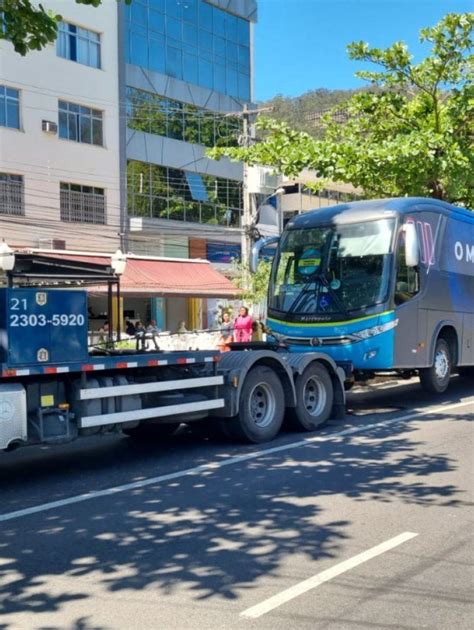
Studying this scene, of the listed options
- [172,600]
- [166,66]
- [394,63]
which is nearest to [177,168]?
[166,66]

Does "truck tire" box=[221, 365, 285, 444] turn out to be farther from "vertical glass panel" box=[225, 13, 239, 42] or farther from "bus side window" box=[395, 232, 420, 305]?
"vertical glass panel" box=[225, 13, 239, 42]

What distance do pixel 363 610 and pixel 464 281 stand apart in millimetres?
10894

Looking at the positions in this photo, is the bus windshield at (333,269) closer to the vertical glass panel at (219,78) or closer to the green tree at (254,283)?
the green tree at (254,283)

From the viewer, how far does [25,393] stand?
7.58 meters

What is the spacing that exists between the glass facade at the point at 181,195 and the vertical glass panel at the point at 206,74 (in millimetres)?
4222

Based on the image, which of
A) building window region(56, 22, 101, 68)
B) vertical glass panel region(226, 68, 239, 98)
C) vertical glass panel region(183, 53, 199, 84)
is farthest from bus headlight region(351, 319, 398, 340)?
vertical glass panel region(226, 68, 239, 98)

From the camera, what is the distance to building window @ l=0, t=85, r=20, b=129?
25375mm

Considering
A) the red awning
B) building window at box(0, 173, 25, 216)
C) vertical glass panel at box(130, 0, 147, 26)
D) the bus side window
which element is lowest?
the bus side window

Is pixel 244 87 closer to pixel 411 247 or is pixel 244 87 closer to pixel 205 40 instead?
pixel 205 40

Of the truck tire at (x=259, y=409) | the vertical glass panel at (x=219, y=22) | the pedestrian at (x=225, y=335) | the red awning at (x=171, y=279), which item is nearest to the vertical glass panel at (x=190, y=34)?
the vertical glass panel at (x=219, y=22)

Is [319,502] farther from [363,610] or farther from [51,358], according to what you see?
[51,358]

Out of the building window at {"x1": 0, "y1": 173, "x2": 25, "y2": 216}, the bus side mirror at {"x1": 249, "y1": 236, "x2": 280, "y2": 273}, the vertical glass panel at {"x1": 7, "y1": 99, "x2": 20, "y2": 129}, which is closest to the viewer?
the bus side mirror at {"x1": 249, "y1": 236, "x2": 280, "y2": 273}

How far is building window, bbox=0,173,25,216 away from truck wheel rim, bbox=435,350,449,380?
17044 mm

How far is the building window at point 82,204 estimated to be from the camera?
1073 inches
